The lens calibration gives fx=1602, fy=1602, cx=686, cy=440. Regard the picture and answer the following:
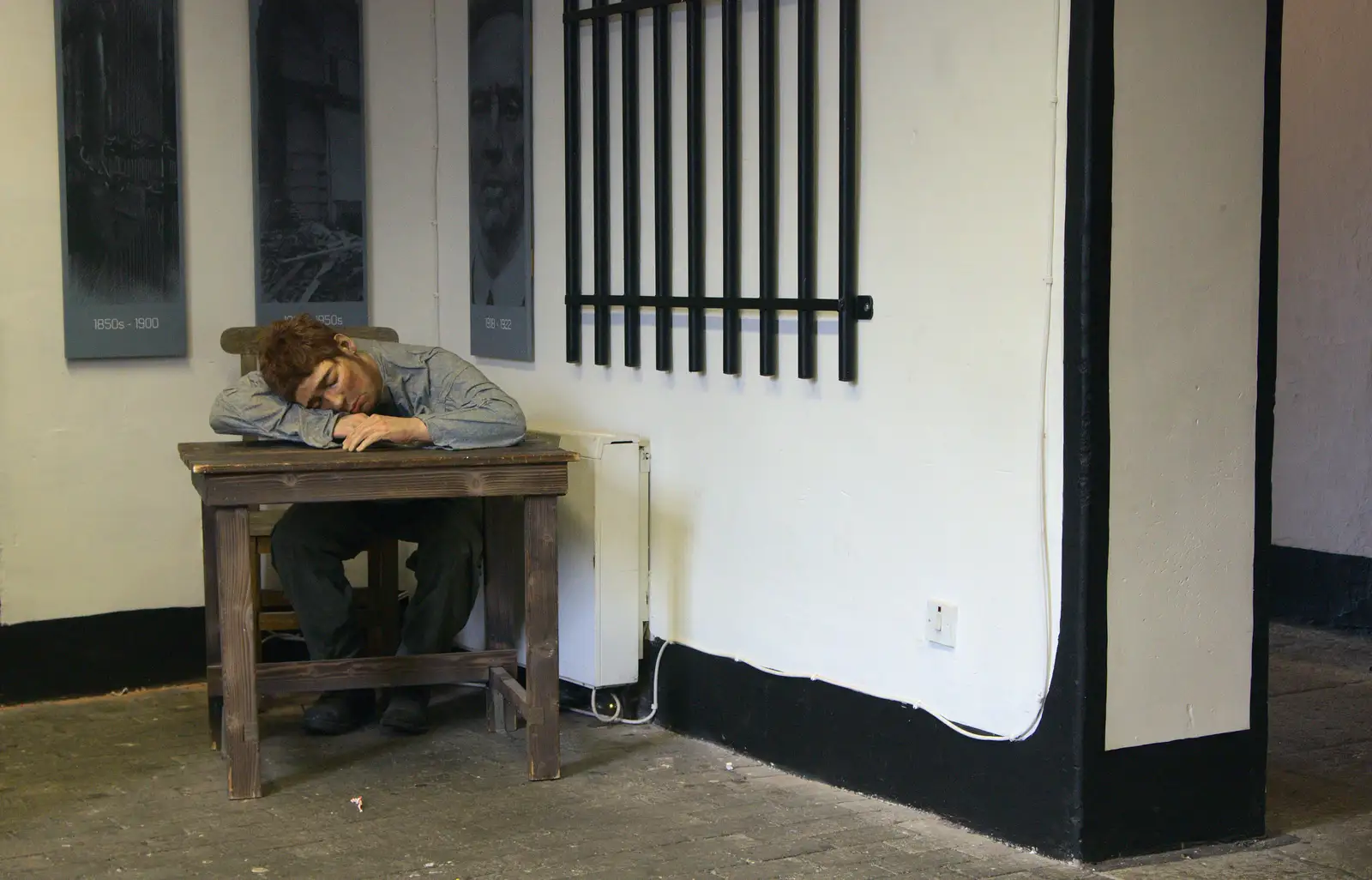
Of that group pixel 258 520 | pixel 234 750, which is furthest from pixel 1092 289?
pixel 258 520

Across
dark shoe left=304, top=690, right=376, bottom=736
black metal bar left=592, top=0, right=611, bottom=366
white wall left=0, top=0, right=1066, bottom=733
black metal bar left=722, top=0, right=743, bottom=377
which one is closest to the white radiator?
white wall left=0, top=0, right=1066, bottom=733

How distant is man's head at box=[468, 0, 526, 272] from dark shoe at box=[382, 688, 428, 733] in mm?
1408

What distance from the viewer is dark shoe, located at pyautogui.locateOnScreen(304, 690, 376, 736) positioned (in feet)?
14.4

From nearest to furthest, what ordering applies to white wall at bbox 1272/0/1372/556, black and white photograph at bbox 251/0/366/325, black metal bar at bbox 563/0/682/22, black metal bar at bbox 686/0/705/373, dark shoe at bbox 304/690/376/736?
black metal bar at bbox 686/0/705/373, black metal bar at bbox 563/0/682/22, dark shoe at bbox 304/690/376/736, black and white photograph at bbox 251/0/366/325, white wall at bbox 1272/0/1372/556

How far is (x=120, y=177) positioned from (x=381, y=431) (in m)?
1.50

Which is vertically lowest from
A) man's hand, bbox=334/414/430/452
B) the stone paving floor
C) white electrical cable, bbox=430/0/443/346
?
the stone paving floor

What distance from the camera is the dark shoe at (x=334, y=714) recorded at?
4.39m

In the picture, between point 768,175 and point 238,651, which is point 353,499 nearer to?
point 238,651

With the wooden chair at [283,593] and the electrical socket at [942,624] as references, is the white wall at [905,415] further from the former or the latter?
the wooden chair at [283,593]

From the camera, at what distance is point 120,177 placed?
482 cm

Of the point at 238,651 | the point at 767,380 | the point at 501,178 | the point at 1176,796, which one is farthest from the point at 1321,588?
the point at 238,651

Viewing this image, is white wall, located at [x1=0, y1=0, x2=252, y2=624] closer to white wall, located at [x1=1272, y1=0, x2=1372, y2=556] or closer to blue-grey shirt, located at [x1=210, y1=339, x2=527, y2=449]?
blue-grey shirt, located at [x1=210, y1=339, x2=527, y2=449]

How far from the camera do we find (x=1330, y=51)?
6.01m

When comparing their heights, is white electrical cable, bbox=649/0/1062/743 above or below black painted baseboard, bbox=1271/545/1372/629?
above
